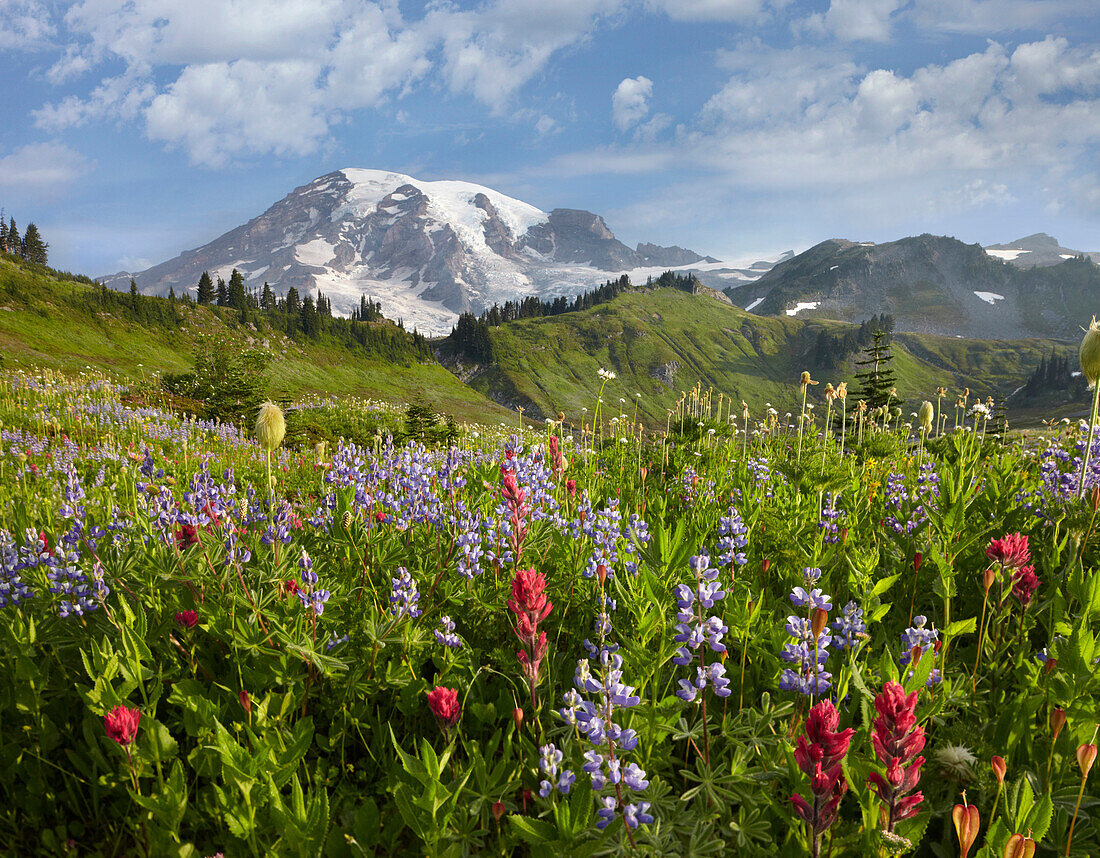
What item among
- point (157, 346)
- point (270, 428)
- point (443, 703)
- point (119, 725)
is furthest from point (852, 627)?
point (157, 346)

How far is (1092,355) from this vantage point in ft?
11.9

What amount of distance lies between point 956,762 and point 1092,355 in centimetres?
306

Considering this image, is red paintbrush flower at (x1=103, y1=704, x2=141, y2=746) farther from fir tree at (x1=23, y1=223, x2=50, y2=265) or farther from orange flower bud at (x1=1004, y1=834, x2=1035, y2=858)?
fir tree at (x1=23, y1=223, x2=50, y2=265)

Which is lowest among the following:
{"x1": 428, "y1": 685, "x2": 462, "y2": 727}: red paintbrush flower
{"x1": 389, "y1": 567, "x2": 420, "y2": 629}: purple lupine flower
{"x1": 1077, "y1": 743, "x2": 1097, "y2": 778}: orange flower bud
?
{"x1": 428, "y1": 685, "x2": 462, "y2": 727}: red paintbrush flower

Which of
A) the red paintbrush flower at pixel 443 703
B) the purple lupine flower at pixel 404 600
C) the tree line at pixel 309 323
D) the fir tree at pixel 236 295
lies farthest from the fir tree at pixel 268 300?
the red paintbrush flower at pixel 443 703

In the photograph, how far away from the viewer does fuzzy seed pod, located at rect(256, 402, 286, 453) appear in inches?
150

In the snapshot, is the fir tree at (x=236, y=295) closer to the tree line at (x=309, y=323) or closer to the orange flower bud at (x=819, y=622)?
the tree line at (x=309, y=323)

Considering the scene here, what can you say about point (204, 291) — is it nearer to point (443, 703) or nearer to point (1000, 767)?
point (443, 703)

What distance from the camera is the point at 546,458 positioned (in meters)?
6.19

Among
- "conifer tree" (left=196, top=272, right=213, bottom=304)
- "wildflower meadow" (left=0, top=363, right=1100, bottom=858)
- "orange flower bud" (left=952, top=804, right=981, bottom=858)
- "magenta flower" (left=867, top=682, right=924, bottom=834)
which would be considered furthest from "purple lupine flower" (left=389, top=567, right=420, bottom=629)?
"conifer tree" (left=196, top=272, right=213, bottom=304)

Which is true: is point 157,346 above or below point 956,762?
above

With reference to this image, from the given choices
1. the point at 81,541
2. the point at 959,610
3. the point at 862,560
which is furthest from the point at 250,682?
the point at 959,610

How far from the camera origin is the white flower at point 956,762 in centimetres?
202

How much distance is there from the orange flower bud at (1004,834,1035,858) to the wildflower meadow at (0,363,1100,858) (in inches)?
0.9
